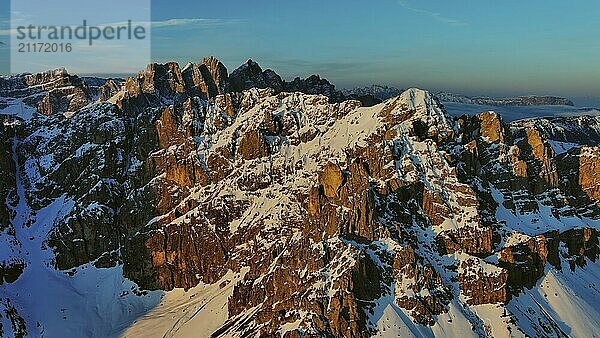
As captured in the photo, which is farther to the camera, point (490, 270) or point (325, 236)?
point (325, 236)

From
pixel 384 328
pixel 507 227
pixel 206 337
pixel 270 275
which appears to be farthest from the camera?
pixel 507 227

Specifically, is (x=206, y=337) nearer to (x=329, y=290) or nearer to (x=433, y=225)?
(x=329, y=290)

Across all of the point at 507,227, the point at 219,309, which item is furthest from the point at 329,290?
the point at 507,227

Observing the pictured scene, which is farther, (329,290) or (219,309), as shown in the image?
(219,309)

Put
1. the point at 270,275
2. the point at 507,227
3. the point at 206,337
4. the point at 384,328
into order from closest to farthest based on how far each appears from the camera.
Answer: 1. the point at 384,328
2. the point at 206,337
3. the point at 270,275
4. the point at 507,227

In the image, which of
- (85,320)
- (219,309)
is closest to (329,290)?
(219,309)

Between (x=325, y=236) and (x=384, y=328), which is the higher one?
(x=325, y=236)

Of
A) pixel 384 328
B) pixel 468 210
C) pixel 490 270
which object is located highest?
pixel 468 210

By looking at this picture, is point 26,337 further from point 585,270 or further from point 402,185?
point 585,270

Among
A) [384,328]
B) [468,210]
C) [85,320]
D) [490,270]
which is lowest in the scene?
[85,320]
